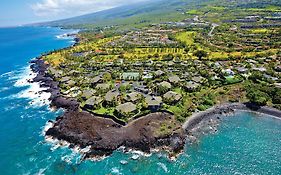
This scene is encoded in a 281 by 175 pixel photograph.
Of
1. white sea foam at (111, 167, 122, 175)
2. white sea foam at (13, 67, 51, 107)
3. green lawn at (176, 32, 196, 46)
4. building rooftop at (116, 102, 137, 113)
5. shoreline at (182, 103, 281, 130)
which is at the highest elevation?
building rooftop at (116, 102, 137, 113)

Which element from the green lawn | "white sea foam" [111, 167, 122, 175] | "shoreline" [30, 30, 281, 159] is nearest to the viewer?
"white sea foam" [111, 167, 122, 175]

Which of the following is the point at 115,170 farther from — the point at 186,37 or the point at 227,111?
the point at 186,37

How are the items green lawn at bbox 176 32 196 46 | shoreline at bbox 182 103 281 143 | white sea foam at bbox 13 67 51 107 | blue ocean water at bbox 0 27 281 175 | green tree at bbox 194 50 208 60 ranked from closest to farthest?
blue ocean water at bbox 0 27 281 175 < shoreline at bbox 182 103 281 143 < white sea foam at bbox 13 67 51 107 < green tree at bbox 194 50 208 60 < green lawn at bbox 176 32 196 46

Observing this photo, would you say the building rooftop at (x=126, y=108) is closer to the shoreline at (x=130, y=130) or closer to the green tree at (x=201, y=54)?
the shoreline at (x=130, y=130)

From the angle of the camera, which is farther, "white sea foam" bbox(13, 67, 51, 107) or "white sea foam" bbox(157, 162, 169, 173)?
"white sea foam" bbox(13, 67, 51, 107)

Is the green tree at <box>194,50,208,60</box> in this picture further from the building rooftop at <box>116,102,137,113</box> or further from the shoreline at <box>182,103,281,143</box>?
the building rooftop at <box>116,102,137,113</box>

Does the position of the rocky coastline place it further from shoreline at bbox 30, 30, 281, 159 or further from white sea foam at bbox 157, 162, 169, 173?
white sea foam at bbox 157, 162, 169, 173

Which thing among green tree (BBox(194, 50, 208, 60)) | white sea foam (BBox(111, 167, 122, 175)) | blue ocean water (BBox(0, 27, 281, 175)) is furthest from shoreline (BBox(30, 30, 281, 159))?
green tree (BBox(194, 50, 208, 60))

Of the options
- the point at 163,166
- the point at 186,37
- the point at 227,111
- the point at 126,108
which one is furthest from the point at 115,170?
the point at 186,37

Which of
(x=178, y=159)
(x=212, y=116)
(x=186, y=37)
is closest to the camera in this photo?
(x=178, y=159)

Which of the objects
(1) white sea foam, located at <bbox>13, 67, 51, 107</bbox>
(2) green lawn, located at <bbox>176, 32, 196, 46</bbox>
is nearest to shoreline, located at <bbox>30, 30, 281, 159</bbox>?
(1) white sea foam, located at <bbox>13, 67, 51, 107</bbox>

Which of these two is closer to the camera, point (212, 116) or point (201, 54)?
point (212, 116)

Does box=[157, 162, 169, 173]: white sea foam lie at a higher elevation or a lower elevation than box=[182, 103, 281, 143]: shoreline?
higher
